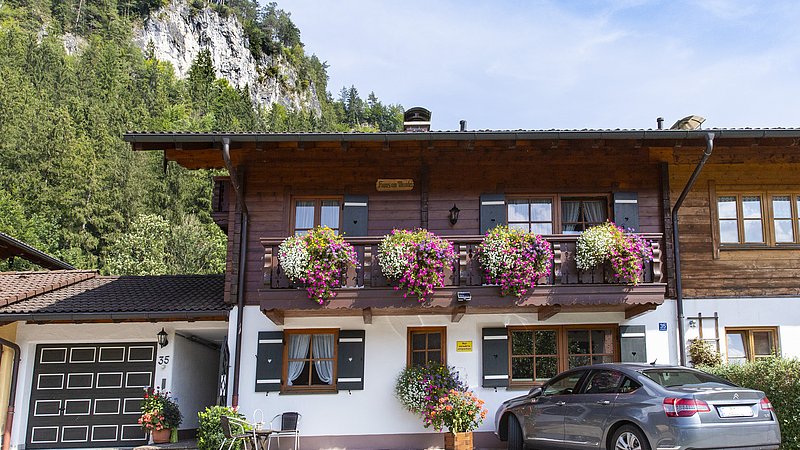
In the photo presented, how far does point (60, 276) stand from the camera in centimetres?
1780

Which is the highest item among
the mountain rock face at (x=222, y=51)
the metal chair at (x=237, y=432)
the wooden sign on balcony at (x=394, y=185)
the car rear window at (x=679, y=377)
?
the mountain rock face at (x=222, y=51)

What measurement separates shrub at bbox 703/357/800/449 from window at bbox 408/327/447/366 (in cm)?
530

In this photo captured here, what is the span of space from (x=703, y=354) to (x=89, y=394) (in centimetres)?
1181

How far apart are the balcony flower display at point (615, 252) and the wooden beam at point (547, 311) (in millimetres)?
816

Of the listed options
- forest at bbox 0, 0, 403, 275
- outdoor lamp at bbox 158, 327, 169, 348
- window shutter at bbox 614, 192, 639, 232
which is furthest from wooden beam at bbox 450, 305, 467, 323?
forest at bbox 0, 0, 403, 275

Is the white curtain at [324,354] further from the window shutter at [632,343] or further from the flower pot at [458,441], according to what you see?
the window shutter at [632,343]

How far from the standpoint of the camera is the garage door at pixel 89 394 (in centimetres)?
1538

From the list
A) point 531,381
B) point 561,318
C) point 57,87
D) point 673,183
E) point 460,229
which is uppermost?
point 57,87

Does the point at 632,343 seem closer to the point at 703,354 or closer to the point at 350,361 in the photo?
the point at 703,354

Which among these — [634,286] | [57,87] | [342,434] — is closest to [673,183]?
[634,286]

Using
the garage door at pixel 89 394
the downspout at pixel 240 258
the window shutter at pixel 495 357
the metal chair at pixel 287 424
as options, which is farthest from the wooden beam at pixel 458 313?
the garage door at pixel 89 394

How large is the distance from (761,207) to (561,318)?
14.6ft

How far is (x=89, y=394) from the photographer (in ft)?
51.3

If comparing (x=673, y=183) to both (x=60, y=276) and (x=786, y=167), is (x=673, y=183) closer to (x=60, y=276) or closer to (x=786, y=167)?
(x=786, y=167)
